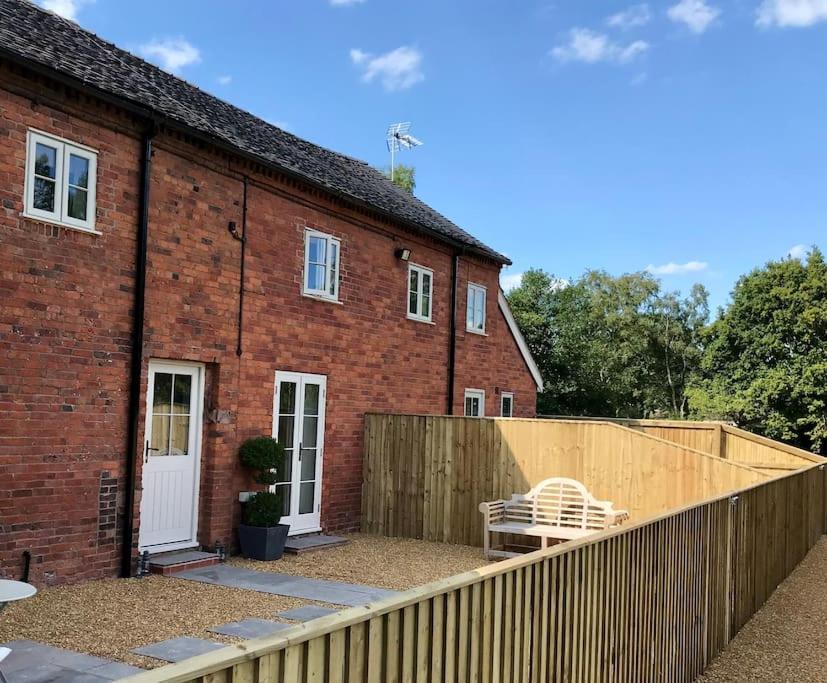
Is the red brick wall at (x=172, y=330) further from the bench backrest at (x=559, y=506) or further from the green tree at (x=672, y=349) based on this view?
the green tree at (x=672, y=349)

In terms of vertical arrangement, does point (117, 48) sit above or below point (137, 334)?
above

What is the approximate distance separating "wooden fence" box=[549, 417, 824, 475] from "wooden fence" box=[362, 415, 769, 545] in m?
5.21

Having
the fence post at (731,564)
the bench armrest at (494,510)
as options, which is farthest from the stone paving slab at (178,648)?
the bench armrest at (494,510)

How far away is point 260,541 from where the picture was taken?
392 inches

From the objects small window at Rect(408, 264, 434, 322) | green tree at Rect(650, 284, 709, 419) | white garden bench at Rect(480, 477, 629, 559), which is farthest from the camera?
green tree at Rect(650, 284, 709, 419)

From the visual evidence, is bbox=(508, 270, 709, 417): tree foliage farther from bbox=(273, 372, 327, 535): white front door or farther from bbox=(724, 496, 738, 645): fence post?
bbox=(724, 496, 738, 645): fence post

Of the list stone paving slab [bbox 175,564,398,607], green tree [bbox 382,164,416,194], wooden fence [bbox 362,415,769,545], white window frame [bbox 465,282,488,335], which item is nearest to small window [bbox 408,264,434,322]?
white window frame [bbox 465,282,488,335]

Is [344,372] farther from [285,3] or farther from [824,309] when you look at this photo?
[824,309]

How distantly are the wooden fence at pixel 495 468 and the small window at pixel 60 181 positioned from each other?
6005 millimetres

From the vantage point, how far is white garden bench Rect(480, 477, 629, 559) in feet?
34.5

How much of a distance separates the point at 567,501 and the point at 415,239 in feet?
19.3

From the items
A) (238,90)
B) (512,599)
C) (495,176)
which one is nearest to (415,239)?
(512,599)

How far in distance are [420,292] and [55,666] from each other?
1009cm

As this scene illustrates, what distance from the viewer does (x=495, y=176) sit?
3903 centimetres
